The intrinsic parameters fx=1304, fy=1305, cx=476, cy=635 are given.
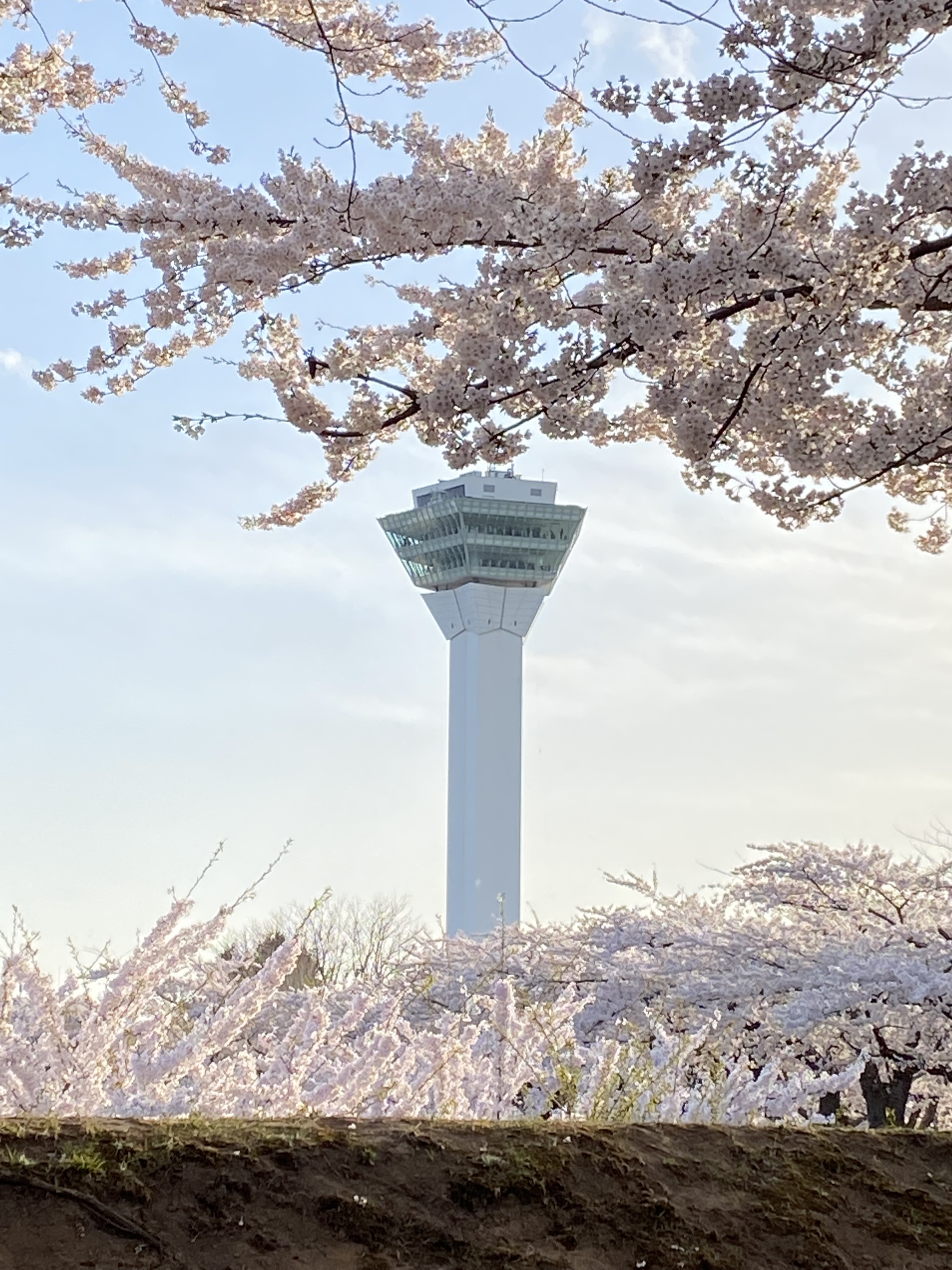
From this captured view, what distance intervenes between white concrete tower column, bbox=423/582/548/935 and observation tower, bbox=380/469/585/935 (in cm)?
3

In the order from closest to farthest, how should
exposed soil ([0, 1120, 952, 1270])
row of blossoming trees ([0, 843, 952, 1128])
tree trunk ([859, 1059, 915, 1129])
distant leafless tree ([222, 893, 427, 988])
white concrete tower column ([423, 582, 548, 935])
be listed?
exposed soil ([0, 1120, 952, 1270]) < row of blossoming trees ([0, 843, 952, 1128]) < tree trunk ([859, 1059, 915, 1129]) < distant leafless tree ([222, 893, 427, 988]) < white concrete tower column ([423, 582, 548, 935])

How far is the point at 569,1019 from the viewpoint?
525cm

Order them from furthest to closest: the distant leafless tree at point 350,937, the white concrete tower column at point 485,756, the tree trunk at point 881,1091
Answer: the white concrete tower column at point 485,756 → the distant leafless tree at point 350,937 → the tree trunk at point 881,1091

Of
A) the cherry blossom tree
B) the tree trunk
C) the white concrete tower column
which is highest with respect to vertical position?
the white concrete tower column

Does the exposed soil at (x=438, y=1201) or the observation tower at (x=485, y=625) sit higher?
the observation tower at (x=485, y=625)

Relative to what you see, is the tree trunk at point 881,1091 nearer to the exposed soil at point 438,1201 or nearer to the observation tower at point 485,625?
the exposed soil at point 438,1201

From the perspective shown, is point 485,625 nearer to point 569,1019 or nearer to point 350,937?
point 350,937

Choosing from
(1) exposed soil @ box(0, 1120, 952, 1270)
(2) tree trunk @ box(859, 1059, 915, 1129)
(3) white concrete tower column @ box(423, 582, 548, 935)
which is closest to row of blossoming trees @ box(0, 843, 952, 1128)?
(2) tree trunk @ box(859, 1059, 915, 1129)

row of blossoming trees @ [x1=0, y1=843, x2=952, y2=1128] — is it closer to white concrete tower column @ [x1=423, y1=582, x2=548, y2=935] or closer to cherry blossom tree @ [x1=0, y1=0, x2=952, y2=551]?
cherry blossom tree @ [x1=0, y1=0, x2=952, y2=551]

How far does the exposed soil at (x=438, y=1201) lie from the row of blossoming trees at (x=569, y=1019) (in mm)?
636

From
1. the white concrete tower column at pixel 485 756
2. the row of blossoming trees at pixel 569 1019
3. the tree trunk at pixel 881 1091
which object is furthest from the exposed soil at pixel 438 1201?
the white concrete tower column at pixel 485 756

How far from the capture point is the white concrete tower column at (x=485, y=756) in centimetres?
4209

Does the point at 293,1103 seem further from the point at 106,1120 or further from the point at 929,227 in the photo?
the point at 929,227

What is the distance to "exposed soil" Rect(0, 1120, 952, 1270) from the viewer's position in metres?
2.44
